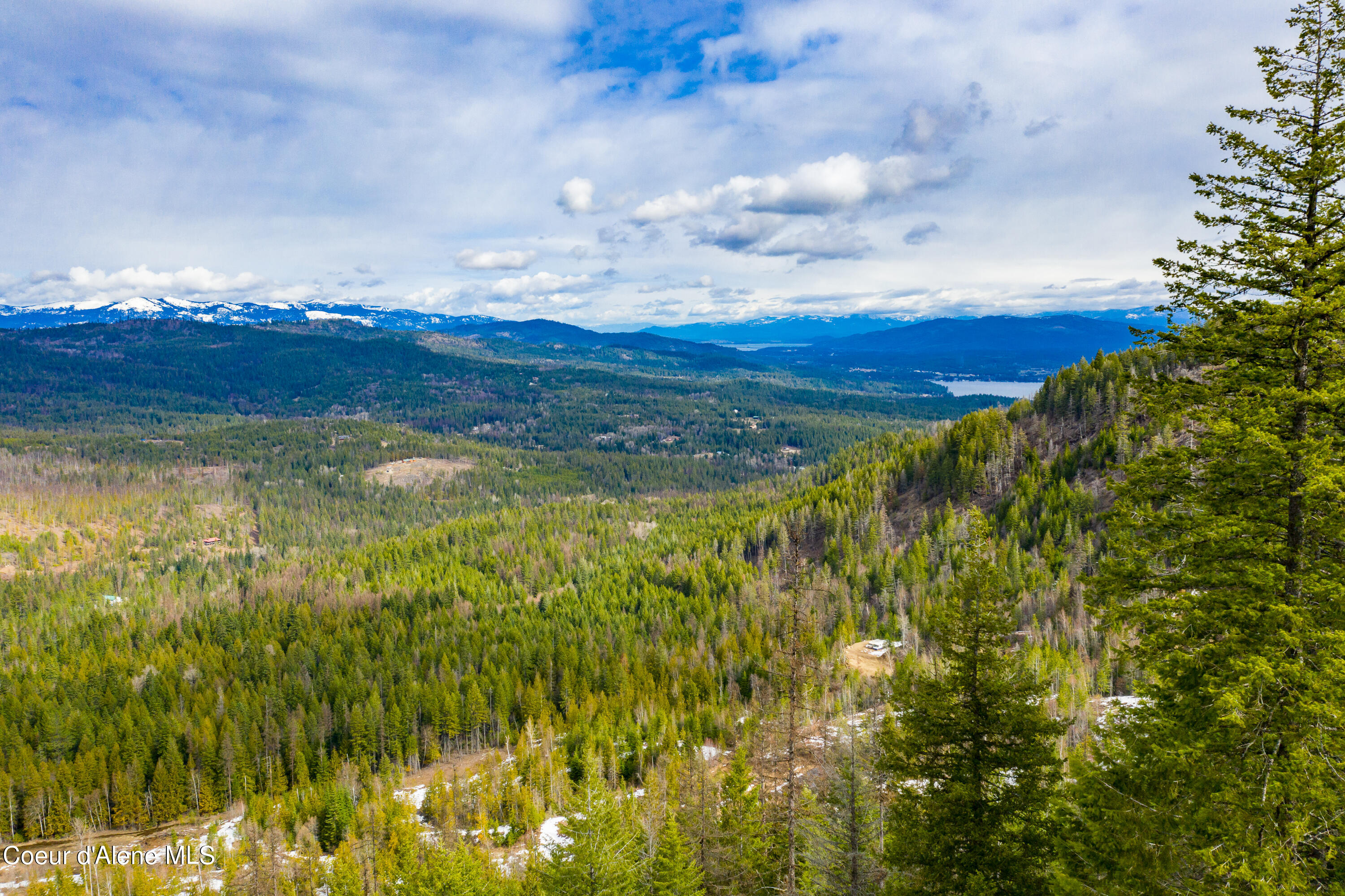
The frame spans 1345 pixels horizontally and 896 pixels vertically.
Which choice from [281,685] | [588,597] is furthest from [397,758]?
[588,597]

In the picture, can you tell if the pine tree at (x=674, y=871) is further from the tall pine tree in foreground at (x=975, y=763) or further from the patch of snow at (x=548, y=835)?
the patch of snow at (x=548, y=835)

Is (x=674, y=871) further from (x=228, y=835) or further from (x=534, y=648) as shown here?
(x=534, y=648)

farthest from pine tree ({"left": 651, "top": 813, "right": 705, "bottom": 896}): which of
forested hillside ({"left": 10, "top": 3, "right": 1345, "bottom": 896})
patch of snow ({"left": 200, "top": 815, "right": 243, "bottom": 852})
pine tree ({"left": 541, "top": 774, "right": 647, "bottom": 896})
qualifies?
patch of snow ({"left": 200, "top": 815, "right": 243, "bottom": 852})

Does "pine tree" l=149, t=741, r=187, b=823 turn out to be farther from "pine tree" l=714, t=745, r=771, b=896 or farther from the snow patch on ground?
"pine tree" l=714, t=745, r=771, b=896

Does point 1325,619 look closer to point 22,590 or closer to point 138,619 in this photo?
point 138,619

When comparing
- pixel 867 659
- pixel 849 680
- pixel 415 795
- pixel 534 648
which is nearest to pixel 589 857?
pixel 849 680

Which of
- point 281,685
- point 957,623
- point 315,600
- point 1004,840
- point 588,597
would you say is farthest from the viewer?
point 315,600
